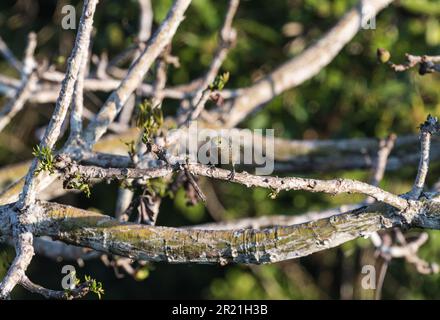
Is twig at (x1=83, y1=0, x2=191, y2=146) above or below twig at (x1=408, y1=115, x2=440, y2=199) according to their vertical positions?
above

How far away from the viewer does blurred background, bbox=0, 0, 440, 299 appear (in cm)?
424

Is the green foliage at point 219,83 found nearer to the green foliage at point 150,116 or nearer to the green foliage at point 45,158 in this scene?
the green foliage at point 150,116

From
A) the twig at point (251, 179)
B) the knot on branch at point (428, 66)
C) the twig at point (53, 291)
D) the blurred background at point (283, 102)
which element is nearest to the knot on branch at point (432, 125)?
the twig at point (251, 179)

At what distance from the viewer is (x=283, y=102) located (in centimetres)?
450

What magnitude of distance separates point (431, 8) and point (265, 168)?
166 cm

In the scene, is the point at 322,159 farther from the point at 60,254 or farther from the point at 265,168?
the point at 60,254

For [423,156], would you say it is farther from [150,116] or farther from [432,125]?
[150,116]

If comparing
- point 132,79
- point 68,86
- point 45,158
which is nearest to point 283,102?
point 132,79

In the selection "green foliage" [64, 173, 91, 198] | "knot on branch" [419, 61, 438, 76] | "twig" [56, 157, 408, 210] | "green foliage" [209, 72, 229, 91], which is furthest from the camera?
"knot on branch" [419, 61, 438, 76]

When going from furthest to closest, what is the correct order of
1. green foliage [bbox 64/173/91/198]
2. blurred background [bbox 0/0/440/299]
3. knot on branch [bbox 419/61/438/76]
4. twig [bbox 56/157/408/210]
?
blurred background [bbox 0/0/440/299] < knot on branch [bbox 419/61/438/76] < green foliage [bbox 64/173/91/198] < twig [bbox 56/157/408/210]

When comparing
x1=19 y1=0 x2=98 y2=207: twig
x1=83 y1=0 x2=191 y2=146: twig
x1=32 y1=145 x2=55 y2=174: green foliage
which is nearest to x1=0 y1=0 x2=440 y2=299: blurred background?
x1=83 y1=0 x2=191 y2=146: twig

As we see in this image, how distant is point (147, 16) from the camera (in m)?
3.40

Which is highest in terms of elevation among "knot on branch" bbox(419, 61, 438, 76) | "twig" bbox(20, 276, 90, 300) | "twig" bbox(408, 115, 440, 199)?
"knot on branch" bbox(419, 61, 438, 76)

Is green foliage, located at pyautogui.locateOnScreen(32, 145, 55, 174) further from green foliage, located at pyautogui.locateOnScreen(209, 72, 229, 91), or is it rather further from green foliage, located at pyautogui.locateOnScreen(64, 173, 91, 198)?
green foliage, located at pyautogui.locateOnScreen(209, 72, 229, 91)
